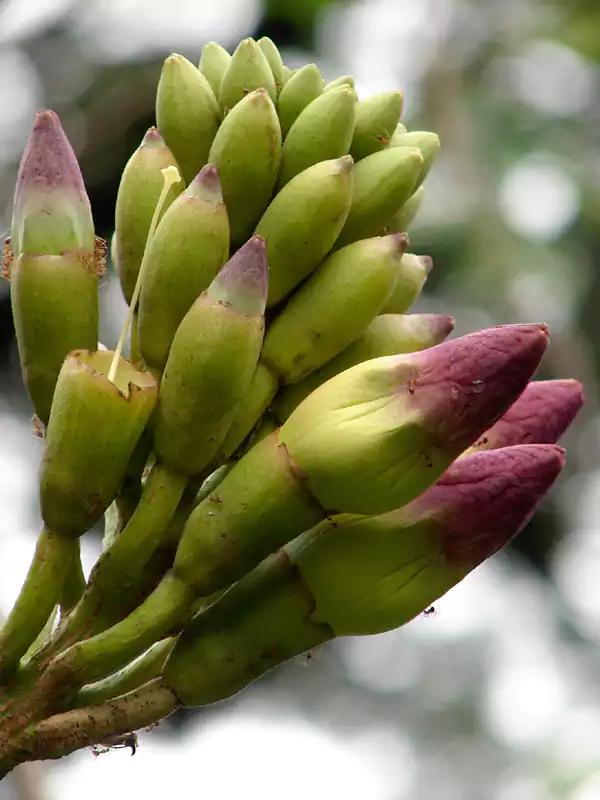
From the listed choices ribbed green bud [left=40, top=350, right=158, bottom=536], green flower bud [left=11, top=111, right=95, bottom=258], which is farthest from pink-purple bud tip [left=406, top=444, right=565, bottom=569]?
green flower bud [left=11, top=111, right=95, bottom=258]

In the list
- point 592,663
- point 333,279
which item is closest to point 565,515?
point 592,663

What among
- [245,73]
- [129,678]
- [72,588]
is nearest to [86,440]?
[72,588]

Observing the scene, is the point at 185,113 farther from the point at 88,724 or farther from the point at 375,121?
the point at 88,724

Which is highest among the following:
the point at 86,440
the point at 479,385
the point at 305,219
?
the point at 305,219

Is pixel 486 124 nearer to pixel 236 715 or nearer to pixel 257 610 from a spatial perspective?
pixel 236 715

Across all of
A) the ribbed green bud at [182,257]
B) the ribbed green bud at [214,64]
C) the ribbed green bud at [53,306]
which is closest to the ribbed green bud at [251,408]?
the ribbed green bud at [182,257]

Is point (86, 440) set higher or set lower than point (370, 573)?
higher

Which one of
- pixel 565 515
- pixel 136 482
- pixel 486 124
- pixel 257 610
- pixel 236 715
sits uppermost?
pixel 136 482
